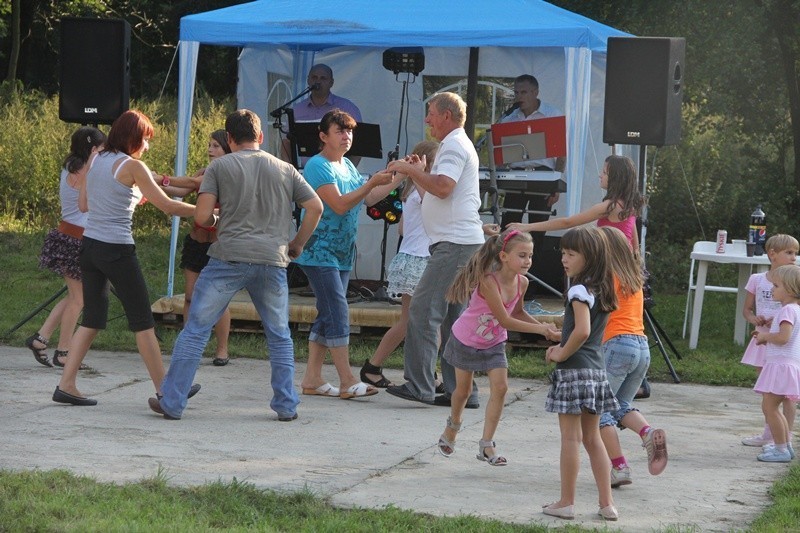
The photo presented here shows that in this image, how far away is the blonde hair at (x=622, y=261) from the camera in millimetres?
4934

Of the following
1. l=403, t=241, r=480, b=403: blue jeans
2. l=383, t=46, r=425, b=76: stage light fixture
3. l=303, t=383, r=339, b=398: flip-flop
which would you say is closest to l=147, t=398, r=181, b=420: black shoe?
l=303, t=383, r=339, b=398: flip-flop

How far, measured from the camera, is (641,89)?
8938 millimetres

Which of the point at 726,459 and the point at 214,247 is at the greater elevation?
the point at 214,247

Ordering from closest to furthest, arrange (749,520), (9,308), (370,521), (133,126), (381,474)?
(370,521), (749,520), (381,474), (133,126), (9,308)

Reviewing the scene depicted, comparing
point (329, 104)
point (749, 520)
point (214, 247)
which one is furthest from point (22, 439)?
point (329, 104)

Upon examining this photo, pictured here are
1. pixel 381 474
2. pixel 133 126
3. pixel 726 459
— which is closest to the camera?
pixel 381 474

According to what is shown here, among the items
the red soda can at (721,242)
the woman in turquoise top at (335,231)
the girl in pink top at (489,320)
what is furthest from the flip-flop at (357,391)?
the red soda can at (721,242)

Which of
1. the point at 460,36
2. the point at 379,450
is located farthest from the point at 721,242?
the point at 379,450

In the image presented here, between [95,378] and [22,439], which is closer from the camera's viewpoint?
[22,439]

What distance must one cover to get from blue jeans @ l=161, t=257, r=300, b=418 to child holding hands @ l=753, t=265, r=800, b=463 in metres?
Answer: 2.48

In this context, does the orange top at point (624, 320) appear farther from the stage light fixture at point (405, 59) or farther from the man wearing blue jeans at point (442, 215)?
the stage light fixture at point (405, 59)

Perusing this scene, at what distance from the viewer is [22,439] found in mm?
5863

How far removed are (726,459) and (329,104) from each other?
5.91 meters

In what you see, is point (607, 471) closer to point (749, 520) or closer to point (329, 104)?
point (749, 520)
